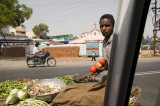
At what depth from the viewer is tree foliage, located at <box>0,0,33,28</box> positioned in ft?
58.1

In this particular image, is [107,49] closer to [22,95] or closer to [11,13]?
[22,95]

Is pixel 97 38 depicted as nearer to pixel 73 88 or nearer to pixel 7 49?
pixel 7 49

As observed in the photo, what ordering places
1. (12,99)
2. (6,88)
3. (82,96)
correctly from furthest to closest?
(6,88)
(12,99)
(82,96)

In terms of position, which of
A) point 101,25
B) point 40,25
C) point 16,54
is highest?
point 40,25

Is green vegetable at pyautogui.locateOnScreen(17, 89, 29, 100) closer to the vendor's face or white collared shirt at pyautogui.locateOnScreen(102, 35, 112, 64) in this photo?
white collared shirt at pyautogui.locateOnScreen(102, 35, 112, 64)

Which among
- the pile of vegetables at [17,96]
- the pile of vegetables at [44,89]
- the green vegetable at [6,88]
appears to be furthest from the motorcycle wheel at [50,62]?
the pile of vegetables at [17,96]

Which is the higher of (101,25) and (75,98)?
(101,25)

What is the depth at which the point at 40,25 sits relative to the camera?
68.2 metres

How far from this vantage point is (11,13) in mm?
18516

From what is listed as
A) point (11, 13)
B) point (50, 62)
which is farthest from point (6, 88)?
point (11, 13)

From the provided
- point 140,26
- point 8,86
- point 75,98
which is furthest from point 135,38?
point 8,86

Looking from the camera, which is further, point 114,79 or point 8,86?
point 8,86

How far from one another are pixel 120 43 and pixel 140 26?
0.15 m

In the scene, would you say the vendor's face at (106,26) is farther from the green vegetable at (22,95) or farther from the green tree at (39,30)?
the green tree at (39,30)
